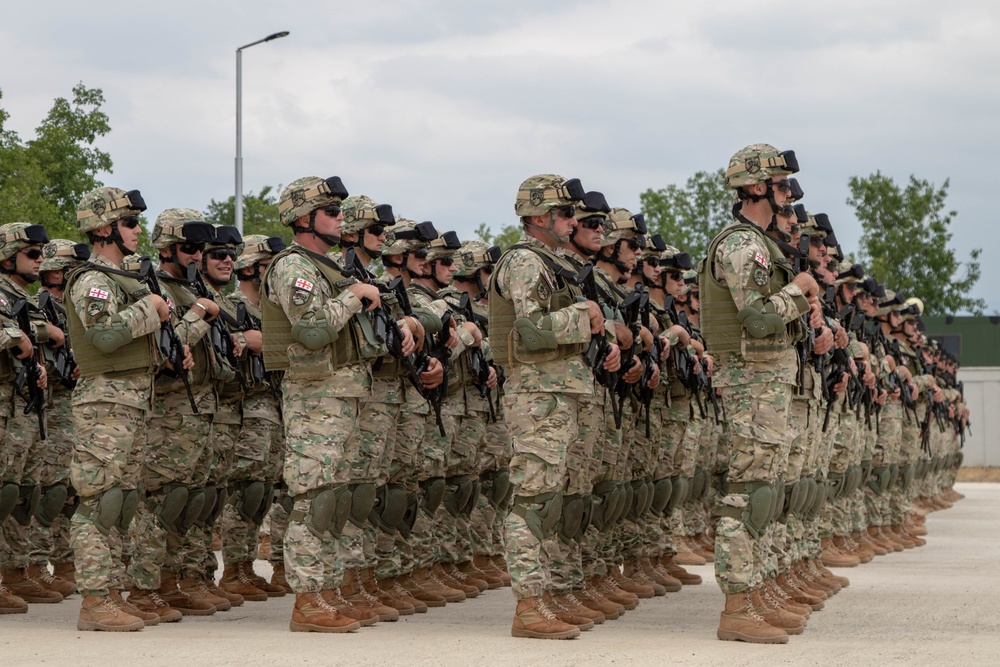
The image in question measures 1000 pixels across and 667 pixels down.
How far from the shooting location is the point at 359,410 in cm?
880

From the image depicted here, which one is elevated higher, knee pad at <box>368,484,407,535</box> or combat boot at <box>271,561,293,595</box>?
knee pad at <box>368,484,407,535</box>

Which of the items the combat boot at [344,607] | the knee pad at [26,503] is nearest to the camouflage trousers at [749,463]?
the combat boot at [344,607]

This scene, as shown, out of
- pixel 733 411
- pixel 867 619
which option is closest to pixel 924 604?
pixel 867 619

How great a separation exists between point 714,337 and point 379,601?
9.18 feet

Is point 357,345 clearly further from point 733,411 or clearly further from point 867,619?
point 867,619

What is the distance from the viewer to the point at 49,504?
10.4 meters

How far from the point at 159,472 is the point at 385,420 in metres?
1.48

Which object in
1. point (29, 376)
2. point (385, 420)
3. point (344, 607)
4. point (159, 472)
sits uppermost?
point (29, 376)

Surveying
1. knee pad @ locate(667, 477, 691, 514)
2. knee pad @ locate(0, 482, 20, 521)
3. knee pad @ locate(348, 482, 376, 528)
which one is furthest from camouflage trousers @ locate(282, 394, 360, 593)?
knee pad @ locate(667, 477, 691, 514)

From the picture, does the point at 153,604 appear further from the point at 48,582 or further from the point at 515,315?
the point at 515,315

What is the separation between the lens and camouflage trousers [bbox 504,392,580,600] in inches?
326

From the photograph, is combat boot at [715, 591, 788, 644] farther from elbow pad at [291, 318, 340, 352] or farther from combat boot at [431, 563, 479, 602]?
combat boot at [431, 563, 479, 602]

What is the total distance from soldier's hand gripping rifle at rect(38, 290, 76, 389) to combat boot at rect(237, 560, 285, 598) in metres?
1.80

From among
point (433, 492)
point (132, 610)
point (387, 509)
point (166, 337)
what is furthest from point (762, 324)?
point (132, 610)
